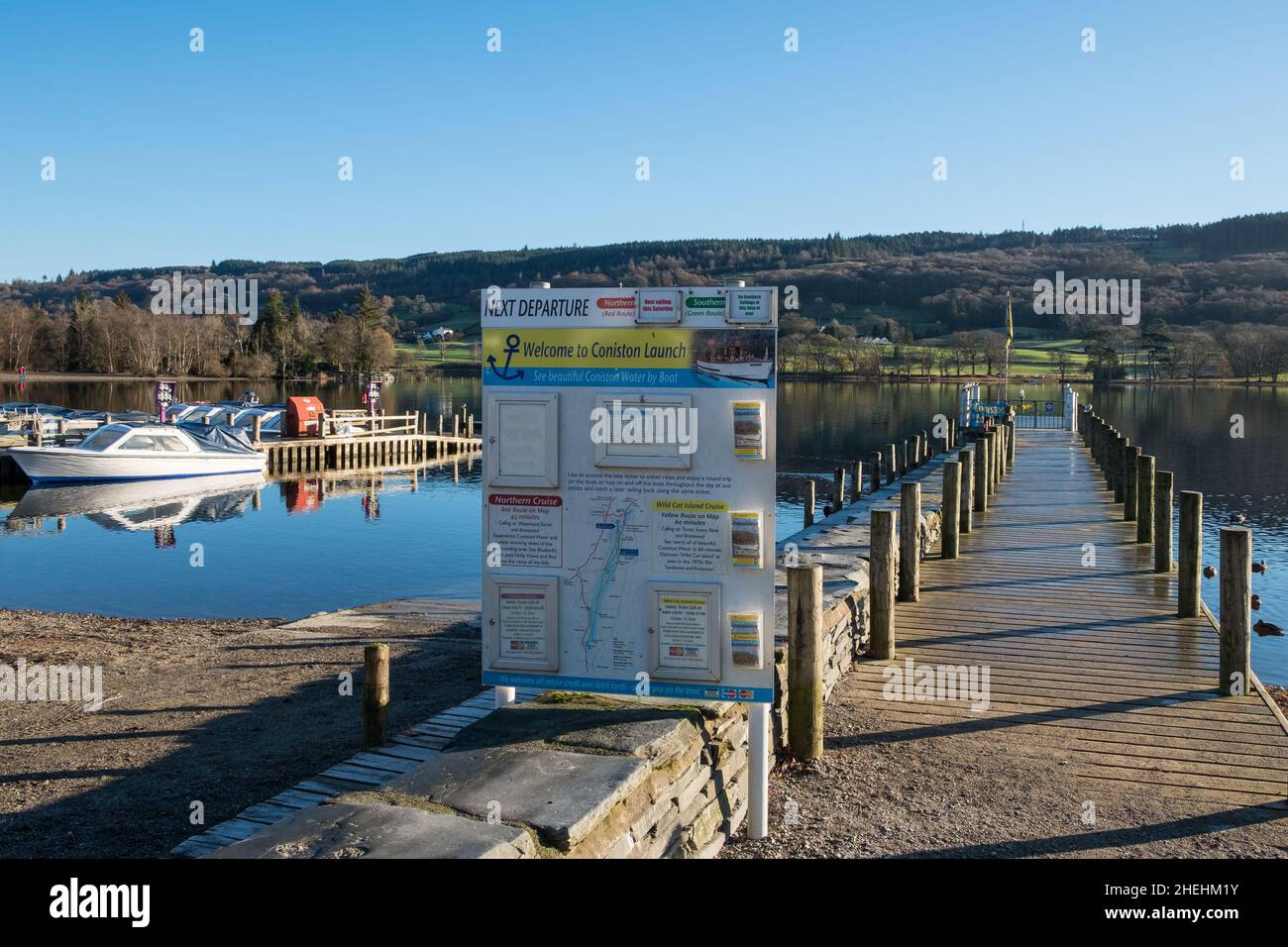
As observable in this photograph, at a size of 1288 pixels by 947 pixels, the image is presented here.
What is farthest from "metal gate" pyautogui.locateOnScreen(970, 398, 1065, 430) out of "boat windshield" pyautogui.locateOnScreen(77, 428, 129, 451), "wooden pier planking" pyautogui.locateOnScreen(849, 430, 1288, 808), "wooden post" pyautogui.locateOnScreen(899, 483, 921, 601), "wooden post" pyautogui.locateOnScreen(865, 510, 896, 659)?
"wooden post" pyautogui.locateOnScreen(865, 510, 896, 659)

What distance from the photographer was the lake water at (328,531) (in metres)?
23.4

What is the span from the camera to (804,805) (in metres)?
7.84

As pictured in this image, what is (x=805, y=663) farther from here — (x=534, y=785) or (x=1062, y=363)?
(x=1062, y=363)

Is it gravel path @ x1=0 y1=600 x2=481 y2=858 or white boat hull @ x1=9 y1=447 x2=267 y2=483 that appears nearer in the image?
gravel path @ x1=0 y1=600 x2=481 y2=858

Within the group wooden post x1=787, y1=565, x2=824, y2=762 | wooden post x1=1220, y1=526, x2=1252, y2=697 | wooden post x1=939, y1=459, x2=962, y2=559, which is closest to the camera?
wooden post x1=787, y1=565, x2=824, y2=762

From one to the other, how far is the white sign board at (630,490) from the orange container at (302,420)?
161ft

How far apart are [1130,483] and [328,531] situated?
21933 millimetres

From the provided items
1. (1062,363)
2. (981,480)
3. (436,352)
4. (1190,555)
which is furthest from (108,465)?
(436,352)

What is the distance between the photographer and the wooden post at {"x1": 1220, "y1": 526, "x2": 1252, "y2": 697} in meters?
Answer: 10.3

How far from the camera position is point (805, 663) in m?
8.50

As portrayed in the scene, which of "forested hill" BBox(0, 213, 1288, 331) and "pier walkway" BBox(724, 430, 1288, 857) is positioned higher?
"forested hill" BBox(0, 213, 1288, 331)

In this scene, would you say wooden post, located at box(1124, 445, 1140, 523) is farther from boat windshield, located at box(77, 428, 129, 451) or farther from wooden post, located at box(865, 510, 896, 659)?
boat windshield, located at box(77, 428, 129, 451)

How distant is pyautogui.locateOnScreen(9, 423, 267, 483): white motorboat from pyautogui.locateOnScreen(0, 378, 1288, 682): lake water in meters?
1.06

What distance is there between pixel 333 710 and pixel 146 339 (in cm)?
12087
